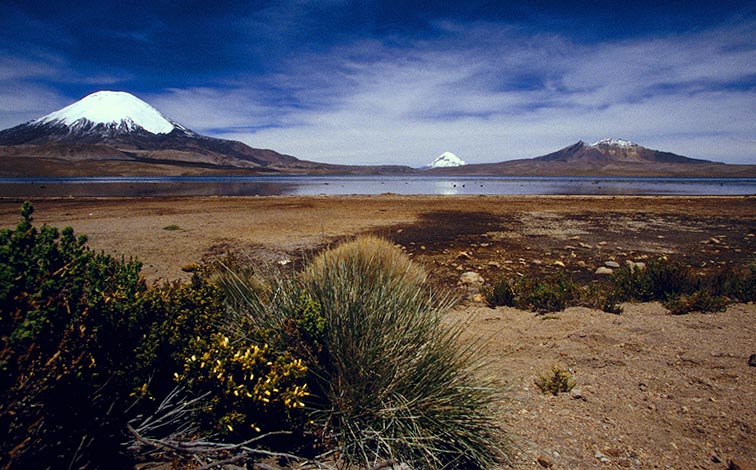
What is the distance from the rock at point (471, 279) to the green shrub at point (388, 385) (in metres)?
4.42

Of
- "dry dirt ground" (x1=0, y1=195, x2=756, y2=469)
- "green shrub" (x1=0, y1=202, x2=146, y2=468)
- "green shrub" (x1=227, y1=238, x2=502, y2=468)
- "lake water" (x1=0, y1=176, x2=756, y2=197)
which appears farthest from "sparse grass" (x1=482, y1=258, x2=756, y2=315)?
"lake water" (x1=0, y1=176, x2=756, y2=197)

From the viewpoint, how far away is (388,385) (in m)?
2.42

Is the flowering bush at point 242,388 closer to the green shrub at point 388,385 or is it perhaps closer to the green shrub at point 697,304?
A: the green shrub at point 388,385

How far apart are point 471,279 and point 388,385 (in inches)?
202

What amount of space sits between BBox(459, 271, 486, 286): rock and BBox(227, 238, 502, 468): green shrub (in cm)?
442

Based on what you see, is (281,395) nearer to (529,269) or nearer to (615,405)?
(615,405)

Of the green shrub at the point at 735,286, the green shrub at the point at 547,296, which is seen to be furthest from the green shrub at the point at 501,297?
the green shrub at the point at 735,286

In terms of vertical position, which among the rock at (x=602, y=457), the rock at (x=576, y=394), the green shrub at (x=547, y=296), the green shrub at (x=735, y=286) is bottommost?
the rock at (x=602, y=457)

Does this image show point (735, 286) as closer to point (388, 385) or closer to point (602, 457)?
point (602, 457)

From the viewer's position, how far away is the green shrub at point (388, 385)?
2.23 meters

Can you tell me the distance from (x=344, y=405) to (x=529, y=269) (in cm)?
671

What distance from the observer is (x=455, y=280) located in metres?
7.39

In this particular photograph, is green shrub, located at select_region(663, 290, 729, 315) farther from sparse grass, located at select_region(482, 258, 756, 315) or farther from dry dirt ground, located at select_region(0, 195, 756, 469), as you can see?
dry dirt ground, located at select_region(0, 195, 756, 469)

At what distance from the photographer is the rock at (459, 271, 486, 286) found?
7.10 m
